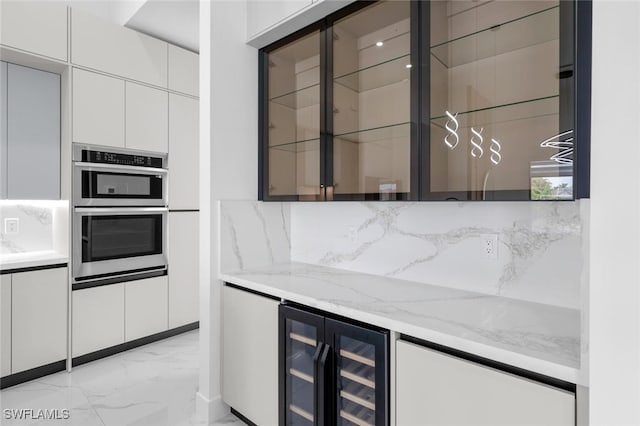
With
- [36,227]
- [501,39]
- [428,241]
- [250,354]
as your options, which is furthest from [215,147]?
[36,227]

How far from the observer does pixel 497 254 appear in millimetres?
1604

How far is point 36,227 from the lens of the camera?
113 inches

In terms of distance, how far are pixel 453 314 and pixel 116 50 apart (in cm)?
307

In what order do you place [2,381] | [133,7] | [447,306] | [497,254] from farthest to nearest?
[133,7], [2,381], [497,254], [447,306]

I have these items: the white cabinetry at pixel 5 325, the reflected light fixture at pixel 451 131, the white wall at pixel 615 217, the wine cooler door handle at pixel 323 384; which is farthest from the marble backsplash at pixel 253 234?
the white wall at pixel 615 217

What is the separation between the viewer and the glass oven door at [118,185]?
2.71 meters

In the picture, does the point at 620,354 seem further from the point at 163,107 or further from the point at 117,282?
the point at 163,107

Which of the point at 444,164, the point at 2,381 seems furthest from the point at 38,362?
the point at 444,164

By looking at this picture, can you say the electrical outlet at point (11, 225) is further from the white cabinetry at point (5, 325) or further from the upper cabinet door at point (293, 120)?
the upper cabinet door at point (293, 120)

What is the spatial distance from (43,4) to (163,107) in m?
1.00

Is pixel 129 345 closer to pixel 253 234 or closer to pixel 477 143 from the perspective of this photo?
pixel 253 234

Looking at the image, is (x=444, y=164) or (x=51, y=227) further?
(x=51, y=227)

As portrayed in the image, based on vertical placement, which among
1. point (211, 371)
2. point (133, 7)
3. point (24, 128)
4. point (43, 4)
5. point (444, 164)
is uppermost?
point (133, 7)

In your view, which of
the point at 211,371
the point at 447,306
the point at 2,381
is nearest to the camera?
the point at 447,306
